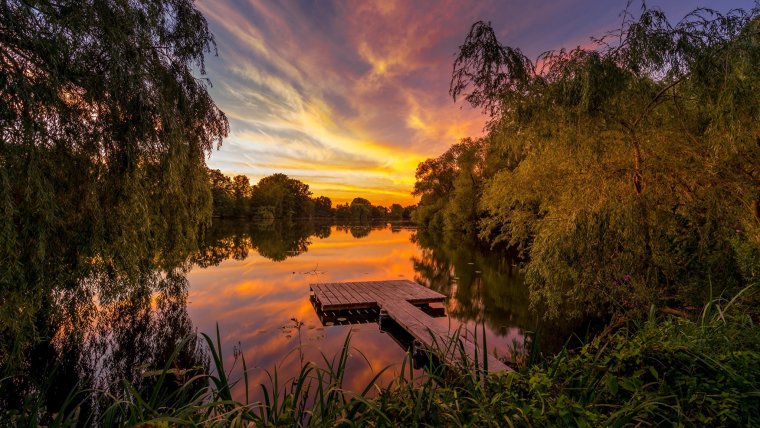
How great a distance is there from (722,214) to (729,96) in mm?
2601

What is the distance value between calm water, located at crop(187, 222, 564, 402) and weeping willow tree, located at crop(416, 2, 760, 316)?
2653 millimetres

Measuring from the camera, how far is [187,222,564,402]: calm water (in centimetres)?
769

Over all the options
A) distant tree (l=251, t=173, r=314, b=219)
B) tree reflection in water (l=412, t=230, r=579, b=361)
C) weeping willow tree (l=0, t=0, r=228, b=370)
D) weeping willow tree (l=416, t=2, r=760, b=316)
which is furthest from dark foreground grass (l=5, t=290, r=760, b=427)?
distant tree (l=251, t=173, r=314, b=219)

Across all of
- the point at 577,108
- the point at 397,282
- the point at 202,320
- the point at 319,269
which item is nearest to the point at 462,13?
the point at 577,108

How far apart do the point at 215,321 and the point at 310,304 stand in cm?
291

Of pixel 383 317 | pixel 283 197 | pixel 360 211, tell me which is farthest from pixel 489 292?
pixel 360 211

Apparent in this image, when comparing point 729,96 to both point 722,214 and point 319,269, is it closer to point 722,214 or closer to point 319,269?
point 722,214

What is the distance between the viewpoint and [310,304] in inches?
464

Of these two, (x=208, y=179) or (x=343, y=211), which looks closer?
(x=208, y=179)

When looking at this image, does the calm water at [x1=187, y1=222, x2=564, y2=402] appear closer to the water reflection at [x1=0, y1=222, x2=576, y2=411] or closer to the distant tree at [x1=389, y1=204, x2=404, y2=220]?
the water reflection at [x1=0, y1=222, x2=576, y2=411]

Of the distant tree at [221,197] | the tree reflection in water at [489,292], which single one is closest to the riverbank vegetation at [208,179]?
the tree reflection in water at [489,292]

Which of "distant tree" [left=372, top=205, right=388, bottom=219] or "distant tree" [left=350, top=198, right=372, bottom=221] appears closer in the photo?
"distant tree" [left=350, top=198, right=372, bottom=221]

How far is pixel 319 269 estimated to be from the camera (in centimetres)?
1883

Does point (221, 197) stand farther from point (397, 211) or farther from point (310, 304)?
point (397, 211)
